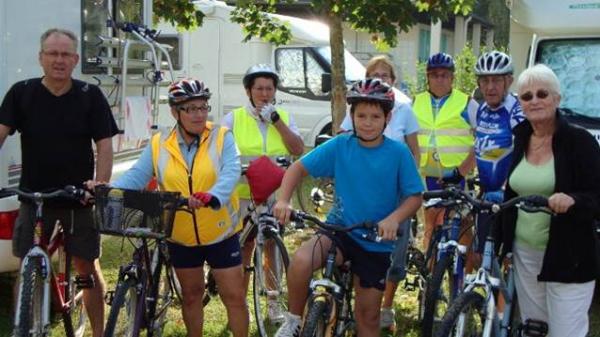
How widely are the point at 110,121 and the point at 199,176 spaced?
0.86 metres

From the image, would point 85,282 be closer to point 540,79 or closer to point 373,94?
point 373,94

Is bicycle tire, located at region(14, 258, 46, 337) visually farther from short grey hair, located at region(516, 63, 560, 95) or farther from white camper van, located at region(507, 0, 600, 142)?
white camper van, located at region(507, 0, 600, 142)

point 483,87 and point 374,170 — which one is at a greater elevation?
point 483,87

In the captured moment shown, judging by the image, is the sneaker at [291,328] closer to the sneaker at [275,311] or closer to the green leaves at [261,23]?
the sneaker at [275,311]

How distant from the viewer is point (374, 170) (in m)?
4.18

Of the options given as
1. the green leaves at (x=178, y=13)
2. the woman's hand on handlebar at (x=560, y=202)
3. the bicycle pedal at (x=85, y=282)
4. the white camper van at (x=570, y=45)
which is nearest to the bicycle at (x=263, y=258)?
the bicycle pedal at (x=85, y=282)

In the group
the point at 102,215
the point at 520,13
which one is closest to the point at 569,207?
the point at 102,215

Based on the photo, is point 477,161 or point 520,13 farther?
point 520,13

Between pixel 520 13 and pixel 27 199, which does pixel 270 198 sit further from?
pixel 520 13

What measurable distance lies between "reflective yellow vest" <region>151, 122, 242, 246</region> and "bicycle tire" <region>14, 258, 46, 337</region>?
74 centimetres

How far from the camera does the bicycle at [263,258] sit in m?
5.48

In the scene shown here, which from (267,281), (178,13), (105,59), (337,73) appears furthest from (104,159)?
(337,73)

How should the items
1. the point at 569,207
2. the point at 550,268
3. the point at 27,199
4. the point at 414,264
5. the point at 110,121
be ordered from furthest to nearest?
the point at 414,264, the point at 110,121, the point at 27,199, the point at 550,268, the point at 569,207

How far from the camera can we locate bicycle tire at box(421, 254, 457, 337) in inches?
195
